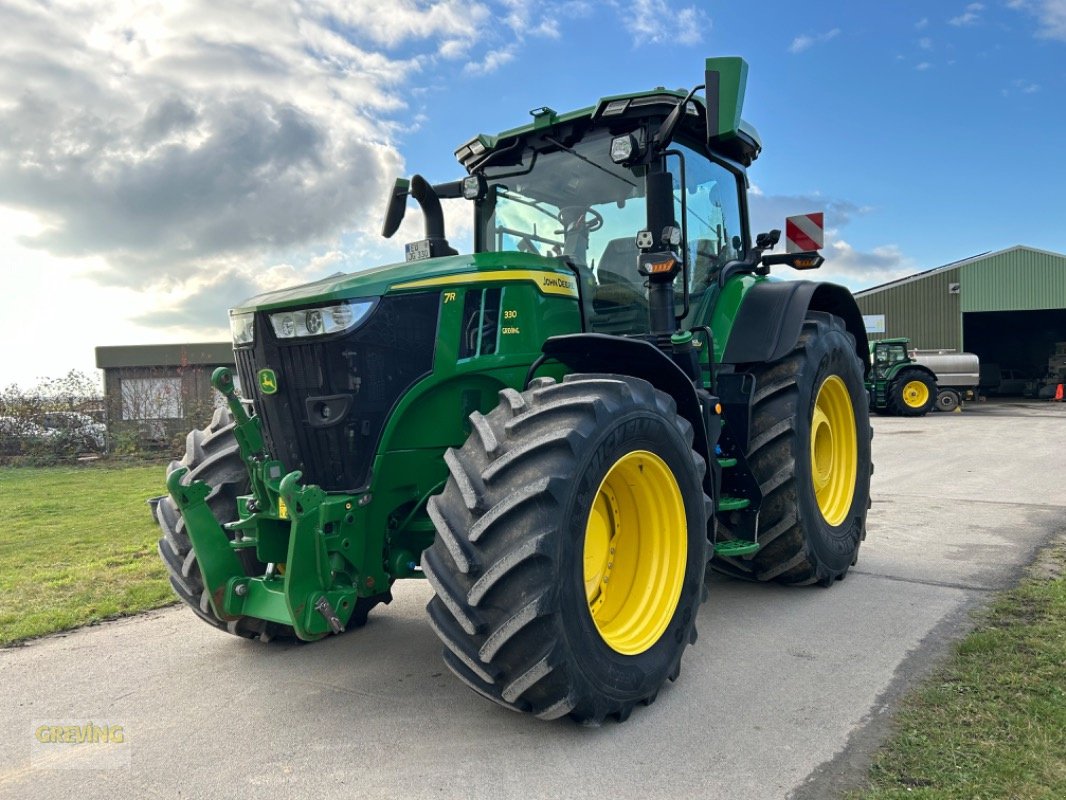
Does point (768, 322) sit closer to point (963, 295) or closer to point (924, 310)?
point (924, 310)

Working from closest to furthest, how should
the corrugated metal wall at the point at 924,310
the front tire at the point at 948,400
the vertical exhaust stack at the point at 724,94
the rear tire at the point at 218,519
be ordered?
the vertical exhaust stack at the point at 724,94 < the rear tire at the point at 218,519 < the front tire at the point at 948,400 < the corrugated metal wall at the point at 924,310

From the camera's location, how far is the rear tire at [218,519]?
156 inches

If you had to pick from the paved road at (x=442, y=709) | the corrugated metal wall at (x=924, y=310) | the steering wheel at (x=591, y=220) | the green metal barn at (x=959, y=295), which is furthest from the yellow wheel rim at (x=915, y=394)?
the steering wheel at (x=591, y=220)

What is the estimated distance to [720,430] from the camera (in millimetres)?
4484

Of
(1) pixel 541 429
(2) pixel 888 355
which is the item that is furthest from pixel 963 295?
(1) pixel 541 429

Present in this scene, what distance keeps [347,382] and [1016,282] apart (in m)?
34.8

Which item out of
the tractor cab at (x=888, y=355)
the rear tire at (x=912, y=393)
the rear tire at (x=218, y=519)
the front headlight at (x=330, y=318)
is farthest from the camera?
the tractor cab at (x=888, y=355)

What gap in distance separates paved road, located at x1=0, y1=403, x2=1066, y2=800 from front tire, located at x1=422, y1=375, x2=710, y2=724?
0.80ft

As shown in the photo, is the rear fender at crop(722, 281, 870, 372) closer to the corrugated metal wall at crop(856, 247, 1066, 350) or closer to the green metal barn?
the green metal barn

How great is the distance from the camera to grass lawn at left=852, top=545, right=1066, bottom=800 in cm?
279

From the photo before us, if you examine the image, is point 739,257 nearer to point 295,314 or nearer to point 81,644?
point 295,314

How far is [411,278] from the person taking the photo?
141 inches

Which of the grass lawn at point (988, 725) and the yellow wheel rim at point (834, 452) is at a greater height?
the yellow wheel rim at point (834, 452)

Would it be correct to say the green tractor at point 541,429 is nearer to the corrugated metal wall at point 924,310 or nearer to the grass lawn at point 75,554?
the grass lawn at point 75,554
